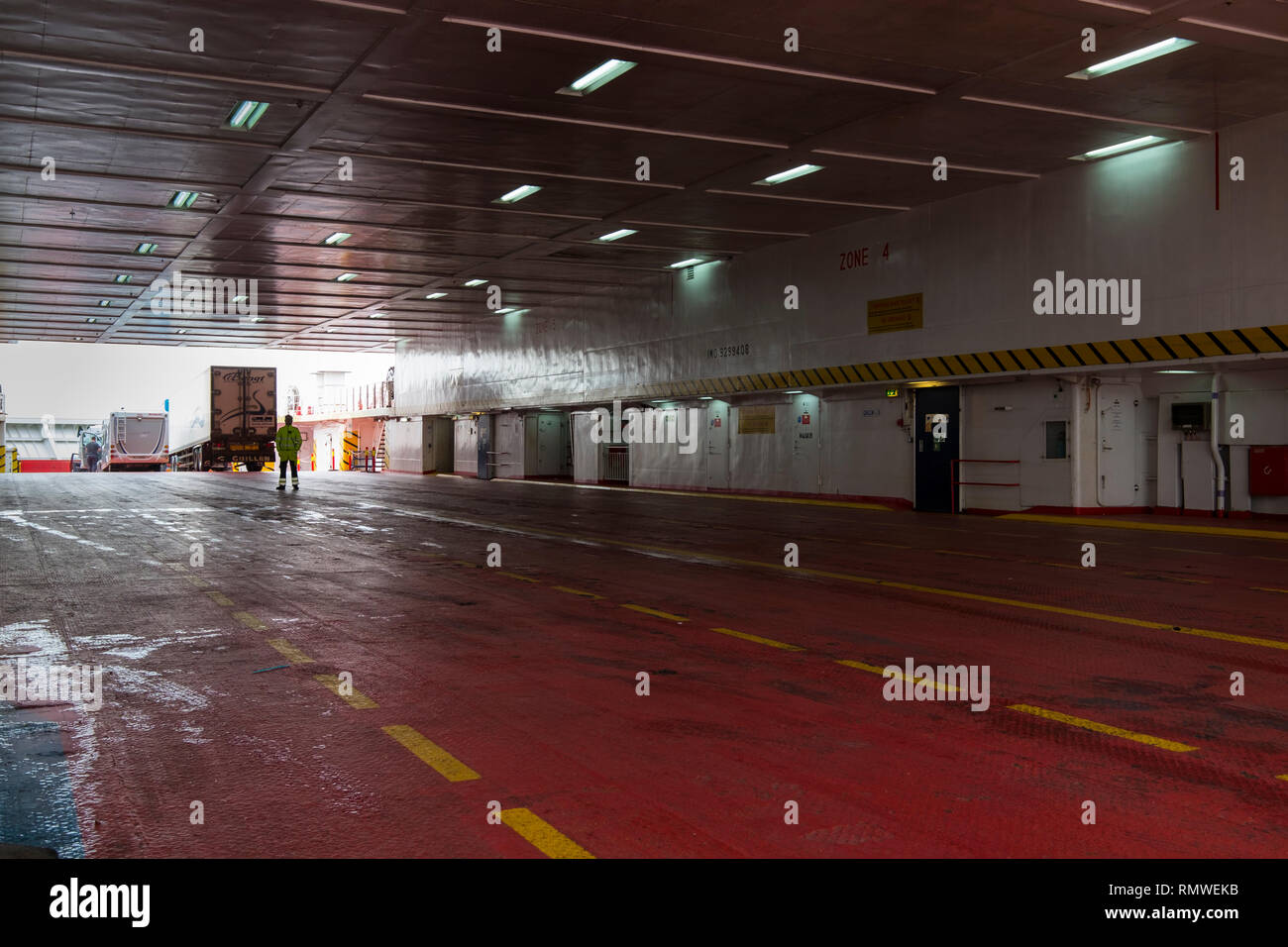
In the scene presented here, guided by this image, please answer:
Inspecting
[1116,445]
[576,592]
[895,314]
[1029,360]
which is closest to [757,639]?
[576,592]

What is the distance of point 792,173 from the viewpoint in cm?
2073

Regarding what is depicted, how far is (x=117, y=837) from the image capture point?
162 inches

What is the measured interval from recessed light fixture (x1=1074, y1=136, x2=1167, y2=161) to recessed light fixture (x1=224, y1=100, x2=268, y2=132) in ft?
46.7

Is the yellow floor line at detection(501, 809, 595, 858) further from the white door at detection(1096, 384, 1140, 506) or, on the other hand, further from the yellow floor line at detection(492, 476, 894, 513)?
the yellow floor line at detection(492, 476, 894, 513)

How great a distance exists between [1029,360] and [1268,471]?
483 centimetres

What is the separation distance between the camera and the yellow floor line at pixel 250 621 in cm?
881

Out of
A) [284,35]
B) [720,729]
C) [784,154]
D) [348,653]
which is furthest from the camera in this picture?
[784,154]

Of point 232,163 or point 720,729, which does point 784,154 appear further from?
point 720,729

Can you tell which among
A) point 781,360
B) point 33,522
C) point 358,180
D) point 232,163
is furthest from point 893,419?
point 33,522

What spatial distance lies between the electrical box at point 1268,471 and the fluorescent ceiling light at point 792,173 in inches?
394

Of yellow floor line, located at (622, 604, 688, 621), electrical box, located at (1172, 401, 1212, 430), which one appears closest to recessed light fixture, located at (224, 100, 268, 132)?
yellow floor line, located at (622, 604, 688, 621)

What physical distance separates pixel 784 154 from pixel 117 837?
17424 mm

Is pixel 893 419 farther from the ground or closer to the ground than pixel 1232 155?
closer to the ground

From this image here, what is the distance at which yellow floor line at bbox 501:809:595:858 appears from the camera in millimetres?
3945
